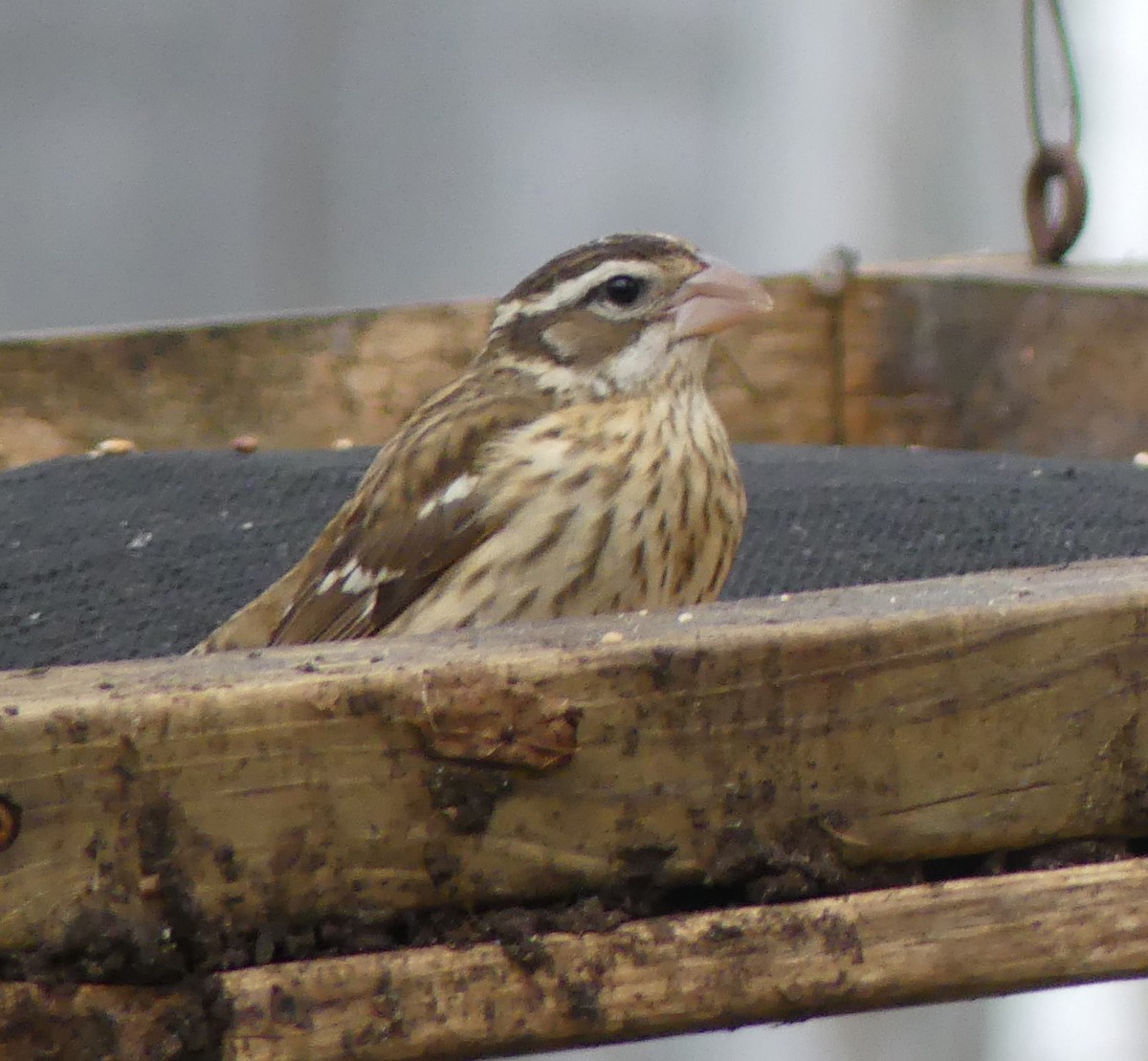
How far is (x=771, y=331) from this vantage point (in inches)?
141

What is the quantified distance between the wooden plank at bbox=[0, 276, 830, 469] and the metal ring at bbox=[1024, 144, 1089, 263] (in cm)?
59

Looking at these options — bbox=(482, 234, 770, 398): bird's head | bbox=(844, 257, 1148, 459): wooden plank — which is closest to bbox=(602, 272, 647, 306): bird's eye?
bbox=(482, 234, 770, 398): bird's head

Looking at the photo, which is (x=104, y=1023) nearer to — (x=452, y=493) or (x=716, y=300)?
(x=452, y=493)

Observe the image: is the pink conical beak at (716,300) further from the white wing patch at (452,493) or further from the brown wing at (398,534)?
the white wing patch at (452,493)

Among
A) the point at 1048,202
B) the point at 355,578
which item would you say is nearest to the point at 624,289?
the point at 355,578

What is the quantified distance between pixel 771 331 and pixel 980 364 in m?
0.37

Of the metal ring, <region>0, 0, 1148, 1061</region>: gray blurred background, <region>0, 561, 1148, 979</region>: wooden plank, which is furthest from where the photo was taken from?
<region>0, 0, 1148, 1061</region>: gray blurred background

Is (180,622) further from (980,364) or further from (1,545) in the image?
(980,364)

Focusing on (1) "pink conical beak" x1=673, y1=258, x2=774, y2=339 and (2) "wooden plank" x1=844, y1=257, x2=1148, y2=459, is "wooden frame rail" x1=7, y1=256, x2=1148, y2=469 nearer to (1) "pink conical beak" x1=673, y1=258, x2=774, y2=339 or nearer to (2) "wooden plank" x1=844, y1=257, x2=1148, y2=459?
(2) "wooden plank" x1=844, y1=257, x2=1148, y2=459

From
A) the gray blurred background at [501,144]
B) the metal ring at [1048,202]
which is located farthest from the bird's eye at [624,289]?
the gray blurred background at [501,144]

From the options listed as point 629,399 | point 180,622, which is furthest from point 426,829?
point 180,622

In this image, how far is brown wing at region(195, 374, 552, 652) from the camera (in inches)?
91.3

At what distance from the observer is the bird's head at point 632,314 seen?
2.43m

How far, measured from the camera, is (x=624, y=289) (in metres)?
2.47
